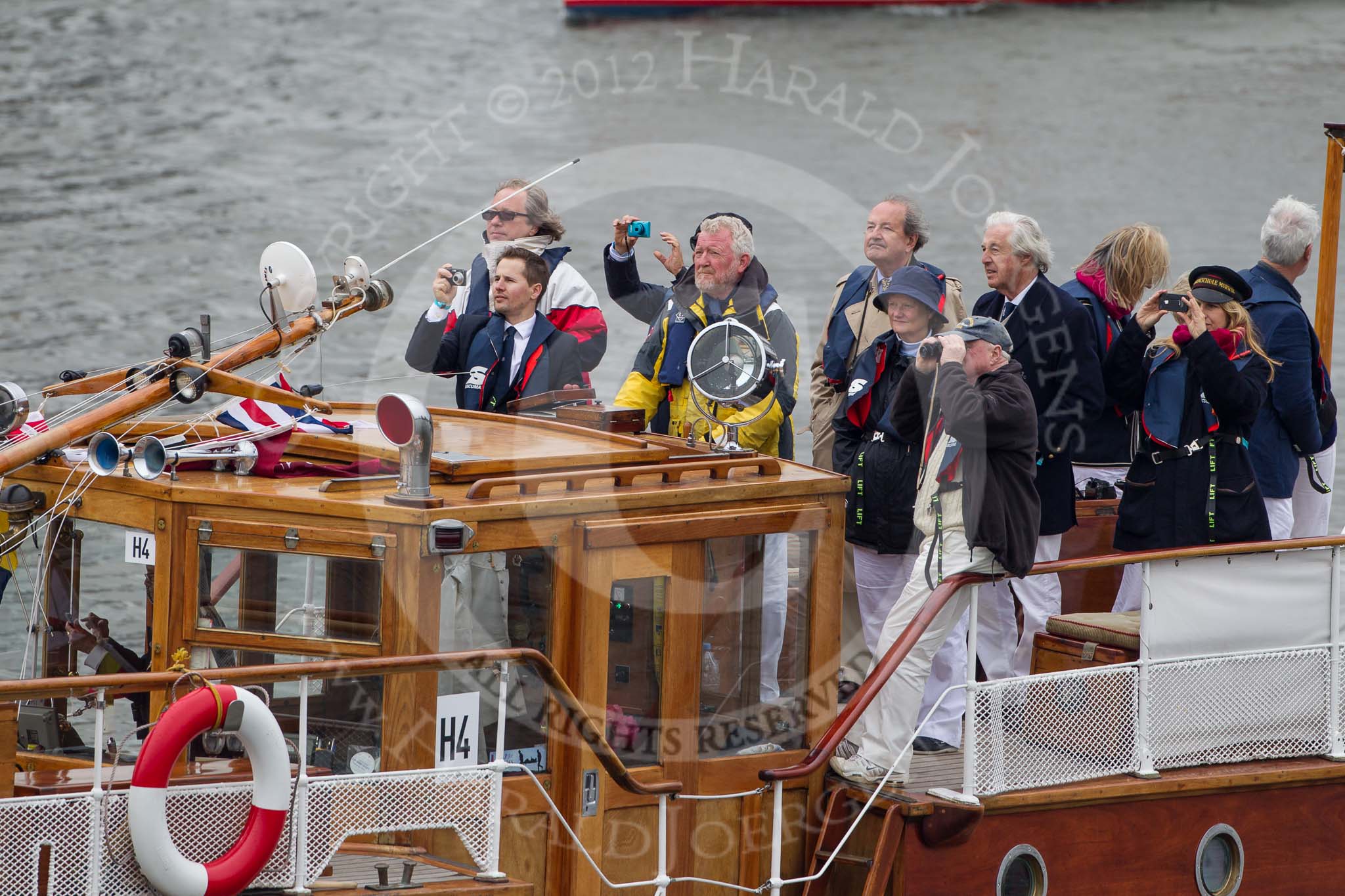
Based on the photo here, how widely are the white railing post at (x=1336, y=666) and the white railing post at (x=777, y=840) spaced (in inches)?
116

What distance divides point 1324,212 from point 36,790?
7216mm

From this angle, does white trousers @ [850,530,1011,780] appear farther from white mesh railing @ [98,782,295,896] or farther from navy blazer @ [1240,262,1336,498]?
white mesh railing @ [98,782,295,896]

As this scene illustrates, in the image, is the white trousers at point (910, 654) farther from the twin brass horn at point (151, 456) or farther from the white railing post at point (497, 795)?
the twin brass horn at point (151, 456)

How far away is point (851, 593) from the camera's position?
8.09 meters

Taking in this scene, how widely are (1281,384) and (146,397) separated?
529cm

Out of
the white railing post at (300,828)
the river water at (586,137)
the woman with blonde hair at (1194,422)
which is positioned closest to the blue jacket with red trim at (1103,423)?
the woman with blonde hair at (1194,422)

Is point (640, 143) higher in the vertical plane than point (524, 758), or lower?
higher

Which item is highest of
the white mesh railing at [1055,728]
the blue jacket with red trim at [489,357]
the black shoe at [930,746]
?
the blue jacket with red trim at [489,357]

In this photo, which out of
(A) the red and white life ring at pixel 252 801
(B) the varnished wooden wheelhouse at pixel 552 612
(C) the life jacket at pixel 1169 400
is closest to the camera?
(A) the red and white life ring at pixel 252 801

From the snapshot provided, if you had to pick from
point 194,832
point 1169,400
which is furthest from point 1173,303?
point 194,832

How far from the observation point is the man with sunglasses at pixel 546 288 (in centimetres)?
826

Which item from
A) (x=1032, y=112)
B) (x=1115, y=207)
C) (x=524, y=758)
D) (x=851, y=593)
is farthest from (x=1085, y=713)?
(x=1032, y=112)

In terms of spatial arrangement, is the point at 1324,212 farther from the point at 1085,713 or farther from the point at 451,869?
the point at 451,869

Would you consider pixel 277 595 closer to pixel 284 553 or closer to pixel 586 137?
pixel 284 553
